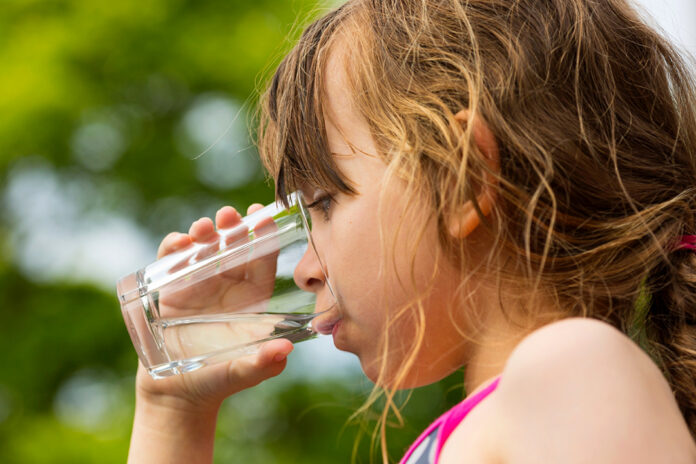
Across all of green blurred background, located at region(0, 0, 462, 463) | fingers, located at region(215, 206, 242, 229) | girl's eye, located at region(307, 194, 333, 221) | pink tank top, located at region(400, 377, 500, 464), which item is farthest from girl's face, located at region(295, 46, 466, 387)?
green blurred background, located at region(0, 0, 462, 463)

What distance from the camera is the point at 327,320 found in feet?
3.94

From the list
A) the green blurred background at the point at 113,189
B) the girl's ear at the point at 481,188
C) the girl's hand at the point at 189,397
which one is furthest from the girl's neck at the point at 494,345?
the green blurred background at the point at 113,189

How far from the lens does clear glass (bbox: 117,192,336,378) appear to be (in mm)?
1238

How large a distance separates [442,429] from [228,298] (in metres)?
0.42

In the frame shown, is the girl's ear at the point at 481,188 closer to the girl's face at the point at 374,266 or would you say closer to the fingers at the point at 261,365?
the girl's face at the point at 374,266

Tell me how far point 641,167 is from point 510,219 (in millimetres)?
222

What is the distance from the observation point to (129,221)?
3895 millimetres

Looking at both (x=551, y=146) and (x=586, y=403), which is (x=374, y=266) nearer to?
(x=551, y=146)

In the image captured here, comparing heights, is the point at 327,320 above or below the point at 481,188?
below

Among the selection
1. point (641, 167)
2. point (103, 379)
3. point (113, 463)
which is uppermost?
point (641, 167)

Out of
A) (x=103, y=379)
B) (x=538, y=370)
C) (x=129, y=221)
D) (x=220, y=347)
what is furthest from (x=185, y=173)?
(x=538, y=370)

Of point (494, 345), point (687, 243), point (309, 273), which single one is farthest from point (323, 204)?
point (687, 243)

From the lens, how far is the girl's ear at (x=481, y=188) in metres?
1.07

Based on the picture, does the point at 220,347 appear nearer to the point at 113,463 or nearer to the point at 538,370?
the point at 538,370
